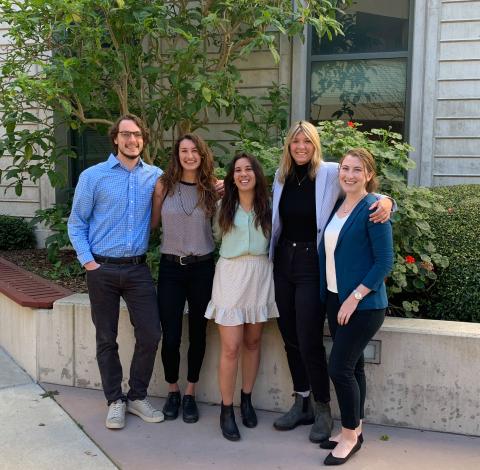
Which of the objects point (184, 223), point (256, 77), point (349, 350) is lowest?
point (349, 350)

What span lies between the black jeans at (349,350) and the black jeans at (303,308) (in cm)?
15

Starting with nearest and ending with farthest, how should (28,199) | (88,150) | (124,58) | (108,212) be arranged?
(108,212)
(124,58)
(28,199)
(88,150)

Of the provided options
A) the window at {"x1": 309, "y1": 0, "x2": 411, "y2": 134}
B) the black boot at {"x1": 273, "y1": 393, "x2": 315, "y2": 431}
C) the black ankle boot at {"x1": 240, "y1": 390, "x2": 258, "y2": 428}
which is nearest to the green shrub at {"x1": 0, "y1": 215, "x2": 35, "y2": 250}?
the window at {"x1": 309, "y1": 0, "x2": 411, "y2": 134}

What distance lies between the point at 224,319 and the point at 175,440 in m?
0.85

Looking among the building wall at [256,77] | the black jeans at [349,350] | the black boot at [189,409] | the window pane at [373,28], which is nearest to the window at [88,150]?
the building wall at [256,77]

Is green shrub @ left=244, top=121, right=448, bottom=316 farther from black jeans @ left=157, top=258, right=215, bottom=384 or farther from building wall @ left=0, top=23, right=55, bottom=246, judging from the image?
building wall @ left=0, top=23, right=55, bottom=246

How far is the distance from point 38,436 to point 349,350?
2115 millimetres

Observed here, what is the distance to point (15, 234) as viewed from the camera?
879cm

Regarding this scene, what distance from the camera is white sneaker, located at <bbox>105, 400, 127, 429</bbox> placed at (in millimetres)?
3887

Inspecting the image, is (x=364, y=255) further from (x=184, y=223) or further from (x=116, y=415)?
(x=116, y=415)

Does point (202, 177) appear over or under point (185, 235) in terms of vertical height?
over

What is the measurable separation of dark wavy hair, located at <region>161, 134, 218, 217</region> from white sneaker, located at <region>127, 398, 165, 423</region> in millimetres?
1392

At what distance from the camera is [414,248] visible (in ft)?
14.5

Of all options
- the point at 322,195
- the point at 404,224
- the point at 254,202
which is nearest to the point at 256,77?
the point at 404,224
